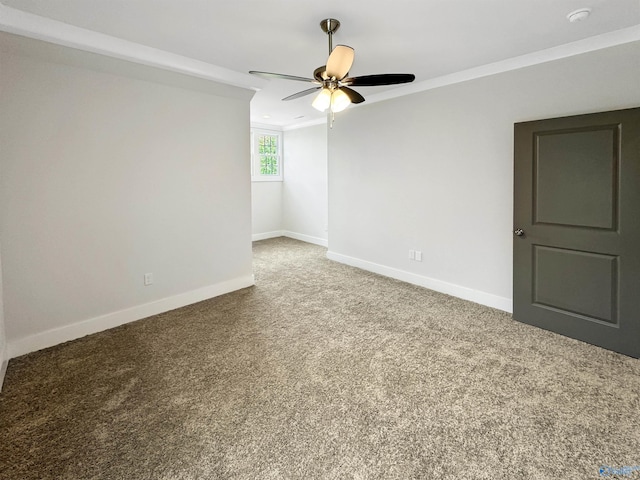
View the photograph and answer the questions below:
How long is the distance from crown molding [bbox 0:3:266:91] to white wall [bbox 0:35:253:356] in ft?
0.35

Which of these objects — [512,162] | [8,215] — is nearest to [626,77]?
[512,162]

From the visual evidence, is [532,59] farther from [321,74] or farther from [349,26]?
[321,74]

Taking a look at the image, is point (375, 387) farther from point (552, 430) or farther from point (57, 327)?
point (57, 327)

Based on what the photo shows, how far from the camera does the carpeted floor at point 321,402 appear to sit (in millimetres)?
1660

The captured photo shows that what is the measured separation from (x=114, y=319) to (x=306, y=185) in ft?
15.2

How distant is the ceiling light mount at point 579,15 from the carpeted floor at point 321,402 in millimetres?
2490

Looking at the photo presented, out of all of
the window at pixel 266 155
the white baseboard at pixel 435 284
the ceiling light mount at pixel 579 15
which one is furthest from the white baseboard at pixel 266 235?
the ceiling light mount at pixel 579 15

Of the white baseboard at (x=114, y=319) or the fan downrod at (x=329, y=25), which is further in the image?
the white baseboard at (x=114, y=319)

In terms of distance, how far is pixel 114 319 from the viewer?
3.25 m

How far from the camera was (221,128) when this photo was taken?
156 inches

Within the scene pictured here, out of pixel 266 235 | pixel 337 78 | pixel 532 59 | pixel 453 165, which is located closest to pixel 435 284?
pixel 453 165

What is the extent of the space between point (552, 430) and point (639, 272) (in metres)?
1.59

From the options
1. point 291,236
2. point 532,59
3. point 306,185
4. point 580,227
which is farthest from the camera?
point 291,236

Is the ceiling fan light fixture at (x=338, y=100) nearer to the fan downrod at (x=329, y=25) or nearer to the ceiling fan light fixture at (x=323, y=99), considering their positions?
the ceiling fan light fixture at (x=323, y=99)
